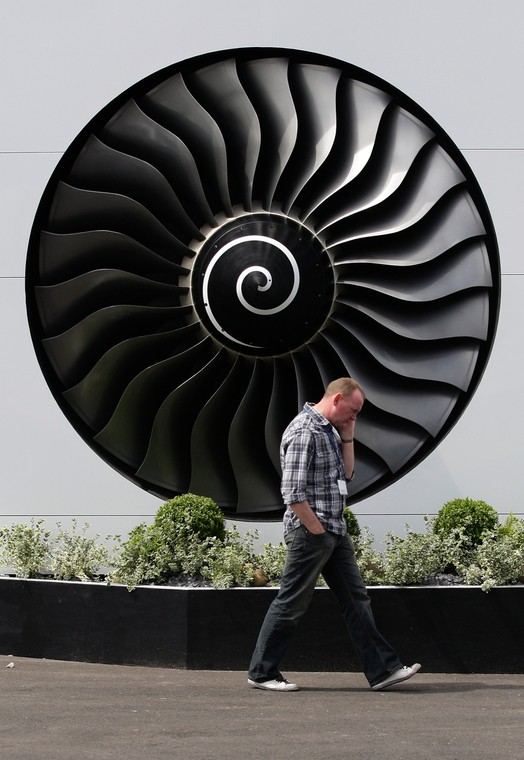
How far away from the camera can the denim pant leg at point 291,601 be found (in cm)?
545

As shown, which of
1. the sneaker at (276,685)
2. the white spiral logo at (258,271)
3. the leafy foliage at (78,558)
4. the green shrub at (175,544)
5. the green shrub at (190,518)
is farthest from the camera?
the white spiral logo at (258,271)

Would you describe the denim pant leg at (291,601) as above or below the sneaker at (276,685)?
above

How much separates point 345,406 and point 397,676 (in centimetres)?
131

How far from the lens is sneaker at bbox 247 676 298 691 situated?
5418 millimetres

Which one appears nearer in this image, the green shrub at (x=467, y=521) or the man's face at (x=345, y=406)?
the man's face at (x=345, y=406)

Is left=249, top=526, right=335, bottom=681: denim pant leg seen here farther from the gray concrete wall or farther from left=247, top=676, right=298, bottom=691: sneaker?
the gray concrete wall

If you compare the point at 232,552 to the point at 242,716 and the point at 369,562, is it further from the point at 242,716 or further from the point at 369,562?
the point at 242,716

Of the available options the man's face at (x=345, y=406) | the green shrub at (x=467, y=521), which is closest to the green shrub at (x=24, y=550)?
the man's face at (x=345, y=406)

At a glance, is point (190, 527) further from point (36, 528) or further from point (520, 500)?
point (520, 500)

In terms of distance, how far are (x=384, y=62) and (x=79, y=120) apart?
1939 millimetres

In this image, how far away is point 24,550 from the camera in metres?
6.69

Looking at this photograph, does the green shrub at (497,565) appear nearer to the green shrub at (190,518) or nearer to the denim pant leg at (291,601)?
the denim pant leg at (291,601)

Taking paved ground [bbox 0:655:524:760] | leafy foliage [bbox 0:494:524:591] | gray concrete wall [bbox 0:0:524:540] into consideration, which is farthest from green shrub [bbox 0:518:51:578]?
paved ground [bbox 0:655:524:760]


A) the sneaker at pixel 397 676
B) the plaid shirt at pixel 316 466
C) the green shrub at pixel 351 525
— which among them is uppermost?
the plaid shirt at pixel 316 466
